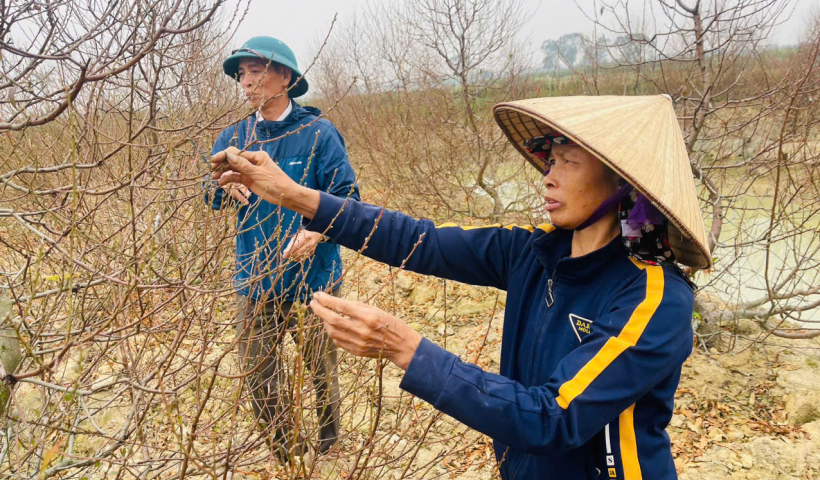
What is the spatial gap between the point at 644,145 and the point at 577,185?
8.3 inches

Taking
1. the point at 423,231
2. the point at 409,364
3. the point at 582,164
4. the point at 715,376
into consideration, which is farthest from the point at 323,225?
the point at 715,376

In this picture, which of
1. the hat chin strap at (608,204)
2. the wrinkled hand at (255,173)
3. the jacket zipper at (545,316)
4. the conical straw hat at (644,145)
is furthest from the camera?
the wrinkled hand at (255,173)

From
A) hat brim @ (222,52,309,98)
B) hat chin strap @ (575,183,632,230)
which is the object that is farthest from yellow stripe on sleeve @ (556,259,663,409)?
hat brim @ (222,52,309,98)

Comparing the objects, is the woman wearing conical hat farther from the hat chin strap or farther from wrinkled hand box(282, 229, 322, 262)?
wrinkled hand box(282, 229, 322, 262)

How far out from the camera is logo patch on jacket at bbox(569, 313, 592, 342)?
144 centimetres

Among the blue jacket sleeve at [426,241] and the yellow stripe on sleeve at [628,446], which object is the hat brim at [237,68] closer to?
the blue jacket sleeve at [426,241]

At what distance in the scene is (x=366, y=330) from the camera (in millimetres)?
1218

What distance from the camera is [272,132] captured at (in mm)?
2758

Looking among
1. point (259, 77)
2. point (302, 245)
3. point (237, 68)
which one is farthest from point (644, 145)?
point (237, 68)

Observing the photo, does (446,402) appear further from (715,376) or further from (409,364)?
(715,376)

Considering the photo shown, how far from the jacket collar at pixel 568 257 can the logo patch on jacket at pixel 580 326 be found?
4.7 inches

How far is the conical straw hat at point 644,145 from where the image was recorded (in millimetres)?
1345

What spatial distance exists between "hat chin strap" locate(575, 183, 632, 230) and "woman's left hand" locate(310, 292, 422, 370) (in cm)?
67

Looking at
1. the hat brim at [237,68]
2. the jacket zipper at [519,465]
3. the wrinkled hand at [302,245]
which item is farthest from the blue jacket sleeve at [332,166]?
the jacket zipper at [519,465]
